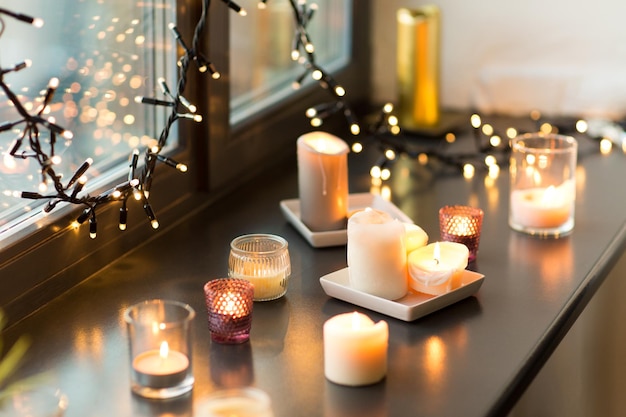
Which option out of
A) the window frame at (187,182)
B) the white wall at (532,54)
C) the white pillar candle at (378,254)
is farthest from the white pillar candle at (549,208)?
the white wall at (532,54)

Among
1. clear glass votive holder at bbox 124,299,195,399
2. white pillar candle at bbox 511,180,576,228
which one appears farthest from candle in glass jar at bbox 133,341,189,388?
white pillar candle at bbox 511,180,576,228

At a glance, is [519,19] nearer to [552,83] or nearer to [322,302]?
[552,83]

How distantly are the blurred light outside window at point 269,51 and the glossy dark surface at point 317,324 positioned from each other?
23 centimetres

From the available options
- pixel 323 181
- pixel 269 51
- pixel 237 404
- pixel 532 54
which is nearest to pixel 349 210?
pixel 323 181

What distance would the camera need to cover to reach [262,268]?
134 centimetres

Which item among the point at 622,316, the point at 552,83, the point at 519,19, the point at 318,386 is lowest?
the point at 622,316

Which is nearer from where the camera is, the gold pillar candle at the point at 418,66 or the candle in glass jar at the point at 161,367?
the candle in glass jar at the point at 161,367

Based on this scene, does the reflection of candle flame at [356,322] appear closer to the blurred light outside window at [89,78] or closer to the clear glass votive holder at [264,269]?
the clear glass votive holder at [264,269]

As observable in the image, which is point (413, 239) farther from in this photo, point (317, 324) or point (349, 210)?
point (349, 210)

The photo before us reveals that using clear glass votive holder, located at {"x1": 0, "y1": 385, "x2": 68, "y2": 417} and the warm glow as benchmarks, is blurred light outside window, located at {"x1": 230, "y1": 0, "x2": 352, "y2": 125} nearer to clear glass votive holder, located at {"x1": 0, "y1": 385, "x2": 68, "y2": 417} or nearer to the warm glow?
the warm glow

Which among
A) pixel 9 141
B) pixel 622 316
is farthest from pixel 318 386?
pixel 622 316

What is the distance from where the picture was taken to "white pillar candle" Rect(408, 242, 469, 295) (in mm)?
1312

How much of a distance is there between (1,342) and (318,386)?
40 cm

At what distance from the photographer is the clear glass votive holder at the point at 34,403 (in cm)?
104
